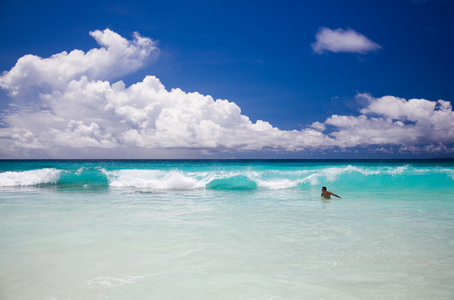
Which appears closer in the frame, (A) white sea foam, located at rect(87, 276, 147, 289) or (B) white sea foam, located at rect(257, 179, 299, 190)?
(A) white sea foam, located at rect(87, 276, 147, 289)

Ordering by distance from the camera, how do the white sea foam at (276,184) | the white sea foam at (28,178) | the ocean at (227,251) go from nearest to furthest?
the ocean at (227,251) → the white sea foam at (276,184) → the white sea foam at (28,178)

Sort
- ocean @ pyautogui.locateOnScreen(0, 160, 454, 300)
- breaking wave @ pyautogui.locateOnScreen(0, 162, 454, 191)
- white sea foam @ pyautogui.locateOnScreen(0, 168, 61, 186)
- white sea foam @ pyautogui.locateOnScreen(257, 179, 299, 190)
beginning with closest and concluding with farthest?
ocean @ pyautogui.locateOnScreen(0, 160, 454, 300) → white sea foam @ pyautogui.locateOnScreen(257, 179, 299, 190) → breaking wave @ pyautogui.locateOnScreen(0, 162, 454, 191) → white sea foam @ pyautogui.locateOnScreen(0, 168, 61, 186)

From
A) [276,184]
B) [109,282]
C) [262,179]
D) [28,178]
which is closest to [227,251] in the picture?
[109,282]

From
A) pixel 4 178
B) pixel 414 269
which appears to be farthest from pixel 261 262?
pixel 4 178

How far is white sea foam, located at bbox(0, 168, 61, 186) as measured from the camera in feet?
83.2

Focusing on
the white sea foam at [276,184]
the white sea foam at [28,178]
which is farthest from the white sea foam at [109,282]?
the white sea foam at [28,178]

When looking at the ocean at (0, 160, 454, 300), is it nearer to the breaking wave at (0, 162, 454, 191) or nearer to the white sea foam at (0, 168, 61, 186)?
the breaking wave at (0, 162, 454, 191)

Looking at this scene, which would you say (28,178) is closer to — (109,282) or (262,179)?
(262,179)

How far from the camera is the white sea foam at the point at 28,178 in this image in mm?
25372

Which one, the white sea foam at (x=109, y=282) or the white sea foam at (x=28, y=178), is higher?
the white sea foam at (x=109, y=282)

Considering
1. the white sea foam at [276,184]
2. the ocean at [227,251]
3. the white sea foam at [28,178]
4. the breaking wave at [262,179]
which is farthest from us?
the white sea foam at [28,178]

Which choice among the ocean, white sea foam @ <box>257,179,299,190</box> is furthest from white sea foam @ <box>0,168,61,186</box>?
white sea foam @ <box>257,179,299,190</box>

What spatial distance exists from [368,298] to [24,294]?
5.26 metres

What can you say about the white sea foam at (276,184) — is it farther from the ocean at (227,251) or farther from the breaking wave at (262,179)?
the ocean at (227,251)
